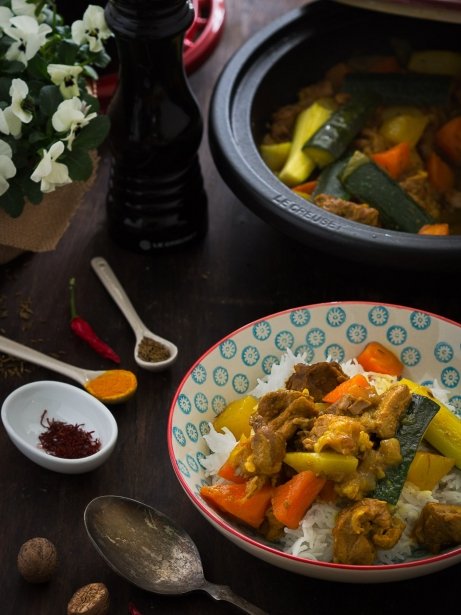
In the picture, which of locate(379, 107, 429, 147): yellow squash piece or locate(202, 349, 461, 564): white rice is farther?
locate(379, 107, 429, 147): yellow squash piece

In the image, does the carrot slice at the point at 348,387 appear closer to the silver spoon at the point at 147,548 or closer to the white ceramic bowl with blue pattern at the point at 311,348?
the white ceramic bowl with blue pattern at the point at 311,348

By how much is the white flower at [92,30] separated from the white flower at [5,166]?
482 mm

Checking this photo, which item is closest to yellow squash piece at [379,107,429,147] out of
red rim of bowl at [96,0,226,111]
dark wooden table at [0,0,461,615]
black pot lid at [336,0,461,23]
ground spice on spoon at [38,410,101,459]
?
black pot lid at [336,0,461,23]

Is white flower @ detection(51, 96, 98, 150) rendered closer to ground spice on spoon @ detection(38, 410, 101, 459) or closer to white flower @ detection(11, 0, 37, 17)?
white flower @ detection(11, 0, 37, 17)

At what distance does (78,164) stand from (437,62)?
1464mm

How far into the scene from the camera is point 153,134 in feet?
8.90

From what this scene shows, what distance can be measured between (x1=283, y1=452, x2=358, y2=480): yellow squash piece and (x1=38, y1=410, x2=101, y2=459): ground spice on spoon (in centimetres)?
65

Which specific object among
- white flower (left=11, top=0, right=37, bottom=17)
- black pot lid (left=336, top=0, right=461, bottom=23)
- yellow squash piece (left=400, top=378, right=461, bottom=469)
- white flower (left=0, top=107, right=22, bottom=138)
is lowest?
yellow squash piece (left=400, top=378, right=461, bottom=469)

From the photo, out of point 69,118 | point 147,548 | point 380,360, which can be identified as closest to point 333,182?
point 380,360

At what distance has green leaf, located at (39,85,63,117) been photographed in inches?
100

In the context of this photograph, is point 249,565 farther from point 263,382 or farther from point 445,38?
point 445,38

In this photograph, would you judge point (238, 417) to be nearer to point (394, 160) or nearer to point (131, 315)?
point (131, 315)

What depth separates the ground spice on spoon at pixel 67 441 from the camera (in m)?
2.29

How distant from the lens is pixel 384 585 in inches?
79.7
